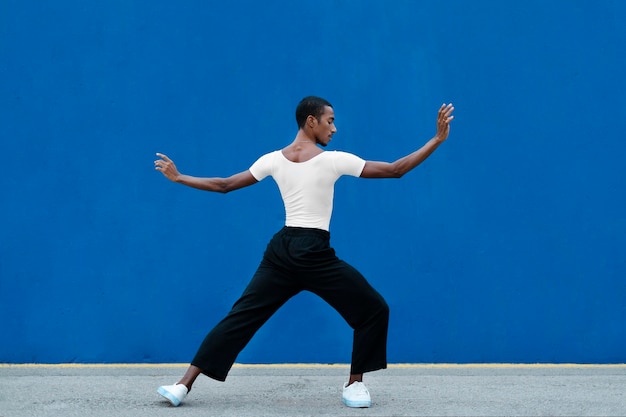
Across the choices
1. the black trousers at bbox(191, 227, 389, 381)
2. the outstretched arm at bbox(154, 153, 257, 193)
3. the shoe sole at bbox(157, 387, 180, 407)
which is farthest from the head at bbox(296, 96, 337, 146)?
the shoe sole at bbox(157, 387, 180, 407)

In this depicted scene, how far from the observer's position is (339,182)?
609 cm

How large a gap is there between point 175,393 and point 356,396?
3.15 feet

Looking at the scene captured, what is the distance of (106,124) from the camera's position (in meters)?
6.10

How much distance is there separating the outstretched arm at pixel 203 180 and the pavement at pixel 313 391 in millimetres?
1193

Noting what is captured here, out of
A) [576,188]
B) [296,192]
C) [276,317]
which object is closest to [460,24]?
[576,188]

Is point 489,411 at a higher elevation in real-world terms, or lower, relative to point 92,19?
lower

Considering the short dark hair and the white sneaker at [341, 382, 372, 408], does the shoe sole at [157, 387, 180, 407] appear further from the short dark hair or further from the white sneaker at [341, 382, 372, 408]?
the short dark hair

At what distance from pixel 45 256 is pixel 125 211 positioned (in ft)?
2.01

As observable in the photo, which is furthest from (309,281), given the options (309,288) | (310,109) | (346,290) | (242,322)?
(310,109)

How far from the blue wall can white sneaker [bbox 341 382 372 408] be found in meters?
1.14

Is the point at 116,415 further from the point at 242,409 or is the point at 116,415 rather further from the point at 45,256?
the point at 45,256

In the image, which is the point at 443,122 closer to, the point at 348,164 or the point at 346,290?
the point at 348,164

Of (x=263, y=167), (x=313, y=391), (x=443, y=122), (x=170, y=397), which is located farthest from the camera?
(x=313, y=391)

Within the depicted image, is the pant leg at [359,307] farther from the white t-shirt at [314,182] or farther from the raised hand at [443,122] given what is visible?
the raised hand at [443,122]
